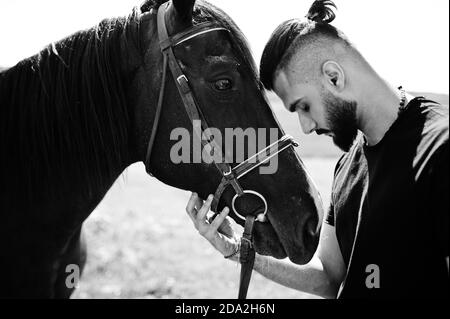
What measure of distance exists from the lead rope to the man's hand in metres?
0.15

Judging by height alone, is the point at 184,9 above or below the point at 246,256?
above

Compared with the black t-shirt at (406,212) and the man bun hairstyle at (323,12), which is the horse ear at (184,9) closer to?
the man bun hairstyle at (323,12)

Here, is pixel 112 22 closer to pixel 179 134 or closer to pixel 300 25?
pixel 179 134

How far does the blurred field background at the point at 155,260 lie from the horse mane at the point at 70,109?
128 cm

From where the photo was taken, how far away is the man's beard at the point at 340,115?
2.39m

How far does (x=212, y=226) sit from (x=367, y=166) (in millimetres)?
941

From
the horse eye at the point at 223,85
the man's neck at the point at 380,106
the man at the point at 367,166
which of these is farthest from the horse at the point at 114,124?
the man's neck at the point at 380,106

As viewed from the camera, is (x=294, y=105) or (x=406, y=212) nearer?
(x=406, y=212)

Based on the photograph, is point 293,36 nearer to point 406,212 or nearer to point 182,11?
point 182,11

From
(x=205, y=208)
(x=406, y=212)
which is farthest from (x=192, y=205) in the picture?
(x=406, y=212)

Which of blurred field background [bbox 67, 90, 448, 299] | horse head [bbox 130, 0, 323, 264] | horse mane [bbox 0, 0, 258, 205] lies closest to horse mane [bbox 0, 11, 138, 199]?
horse mane [bbox 0, 0, 258, 205]

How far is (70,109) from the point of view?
8.59 ft

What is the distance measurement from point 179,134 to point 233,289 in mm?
4360

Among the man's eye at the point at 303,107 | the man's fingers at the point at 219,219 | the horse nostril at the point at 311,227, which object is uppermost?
the man's eye at the point at 303,107
